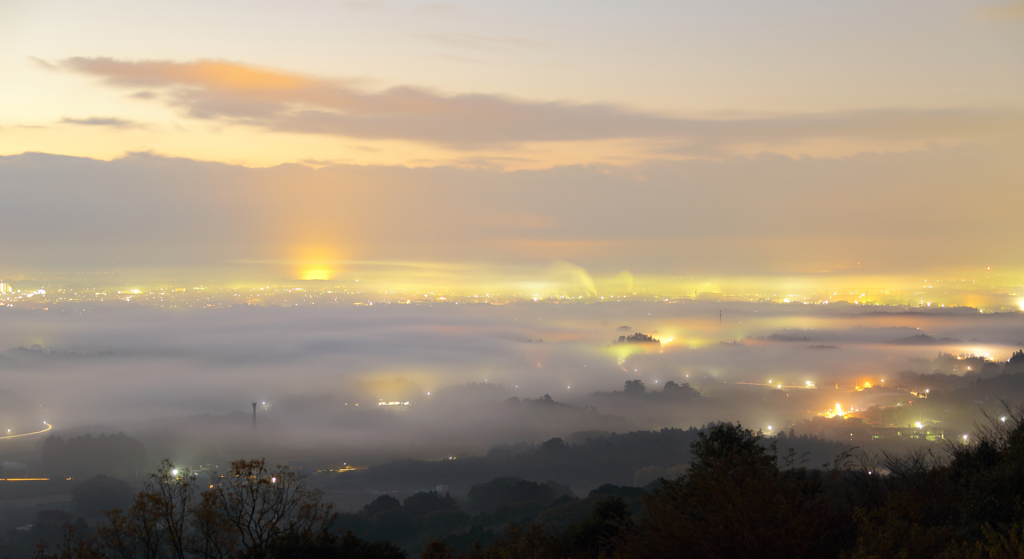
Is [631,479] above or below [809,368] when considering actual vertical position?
below

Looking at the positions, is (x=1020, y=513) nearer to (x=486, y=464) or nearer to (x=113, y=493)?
(x=113, y=493)

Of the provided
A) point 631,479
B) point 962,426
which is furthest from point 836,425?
point 631,479

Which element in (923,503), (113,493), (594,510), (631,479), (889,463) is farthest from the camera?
(631,479)

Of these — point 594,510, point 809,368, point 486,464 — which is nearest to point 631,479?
point 486,464

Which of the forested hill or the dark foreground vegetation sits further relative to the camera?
the forested hill

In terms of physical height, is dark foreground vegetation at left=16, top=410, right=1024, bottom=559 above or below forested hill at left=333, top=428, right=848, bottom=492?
above

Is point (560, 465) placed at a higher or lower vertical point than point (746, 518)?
lower

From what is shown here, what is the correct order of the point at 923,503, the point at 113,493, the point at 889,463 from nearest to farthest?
the point at 923,503, the point at 889,463, the point at 113,493

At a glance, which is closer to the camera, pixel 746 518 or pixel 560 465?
pixel 746 518

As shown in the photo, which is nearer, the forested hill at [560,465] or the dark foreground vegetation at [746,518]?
the dark foreground vegetation at [746,518]

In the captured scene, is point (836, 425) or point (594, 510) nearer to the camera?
point (594, 510)

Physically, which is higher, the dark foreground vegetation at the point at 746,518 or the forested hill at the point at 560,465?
the dark foreground vegetation at the point at 746,518
